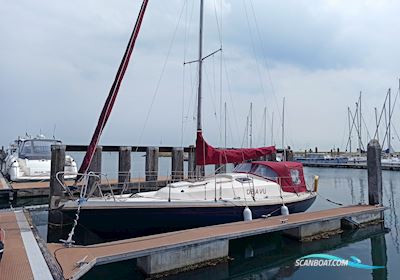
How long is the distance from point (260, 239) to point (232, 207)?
5.43ft

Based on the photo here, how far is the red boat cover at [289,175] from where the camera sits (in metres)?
12.0

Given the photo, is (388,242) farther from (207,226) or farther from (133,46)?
(133,46)

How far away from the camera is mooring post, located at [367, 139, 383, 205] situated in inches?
527

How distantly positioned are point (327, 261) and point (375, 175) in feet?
20.2

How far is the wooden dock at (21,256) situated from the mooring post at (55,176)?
1.78m

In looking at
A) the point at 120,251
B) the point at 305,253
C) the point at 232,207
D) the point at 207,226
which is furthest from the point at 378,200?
the point at 120,251

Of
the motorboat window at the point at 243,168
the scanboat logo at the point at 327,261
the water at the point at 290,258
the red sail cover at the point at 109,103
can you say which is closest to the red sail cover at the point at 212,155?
the motorboat window at the point at 243,168

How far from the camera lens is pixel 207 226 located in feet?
30.9

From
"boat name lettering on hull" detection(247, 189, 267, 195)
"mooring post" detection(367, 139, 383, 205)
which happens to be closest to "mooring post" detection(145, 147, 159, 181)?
"boat name lettering on hull" detection(247, 189, 267, 195)

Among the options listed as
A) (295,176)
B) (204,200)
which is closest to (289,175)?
(295,176)

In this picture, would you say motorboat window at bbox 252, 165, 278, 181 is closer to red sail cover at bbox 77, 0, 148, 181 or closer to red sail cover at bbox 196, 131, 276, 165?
red sail cover at bbox 196, 131, 276, 165

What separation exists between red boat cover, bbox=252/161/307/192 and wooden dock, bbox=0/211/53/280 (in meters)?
8.01

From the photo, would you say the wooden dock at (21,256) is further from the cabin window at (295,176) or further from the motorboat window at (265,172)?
the cabin window at (295,176)

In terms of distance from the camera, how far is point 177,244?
7.29m
